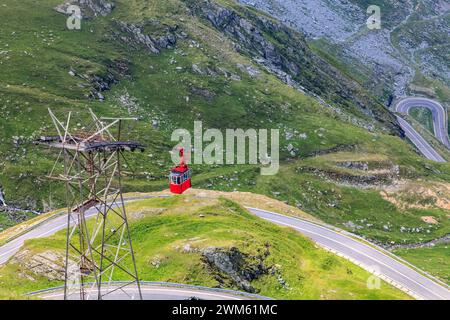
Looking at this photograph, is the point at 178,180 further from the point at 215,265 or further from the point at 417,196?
the point at 417,196

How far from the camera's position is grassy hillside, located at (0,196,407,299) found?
63719 mm

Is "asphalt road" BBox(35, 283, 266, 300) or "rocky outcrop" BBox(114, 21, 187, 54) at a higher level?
"rocky outcrop" BBox(114, 21, 187, 54)

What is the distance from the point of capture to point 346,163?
515ft

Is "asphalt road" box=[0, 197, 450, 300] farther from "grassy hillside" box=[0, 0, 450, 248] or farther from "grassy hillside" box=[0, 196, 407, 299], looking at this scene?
"grassy hillside" box=[0, 0, 450, 248]

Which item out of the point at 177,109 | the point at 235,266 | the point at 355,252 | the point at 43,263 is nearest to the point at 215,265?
the point at 235,266

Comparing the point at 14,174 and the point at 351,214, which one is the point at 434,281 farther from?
the point at 14,174

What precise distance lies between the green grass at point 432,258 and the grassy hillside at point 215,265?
39.5 m

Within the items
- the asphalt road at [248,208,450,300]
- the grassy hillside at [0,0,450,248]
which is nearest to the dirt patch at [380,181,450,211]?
the grassy hillside at [0,0,450,248]

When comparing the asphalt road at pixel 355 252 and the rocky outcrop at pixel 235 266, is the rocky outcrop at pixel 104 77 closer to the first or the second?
the asphalt road at pixel 355 252

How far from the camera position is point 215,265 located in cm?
6594

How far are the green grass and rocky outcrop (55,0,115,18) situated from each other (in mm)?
134489

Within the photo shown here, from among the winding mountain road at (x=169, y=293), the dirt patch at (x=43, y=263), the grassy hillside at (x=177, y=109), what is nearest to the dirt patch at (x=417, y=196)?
the grassy hillside at (x=177, y=109)

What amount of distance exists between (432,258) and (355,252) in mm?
46147
